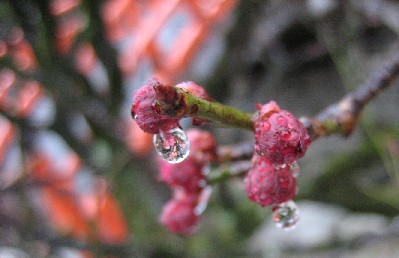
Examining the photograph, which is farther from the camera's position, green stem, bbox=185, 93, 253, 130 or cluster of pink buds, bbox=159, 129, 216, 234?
cluster of pink buds, bbox=159, 129, 216, 234

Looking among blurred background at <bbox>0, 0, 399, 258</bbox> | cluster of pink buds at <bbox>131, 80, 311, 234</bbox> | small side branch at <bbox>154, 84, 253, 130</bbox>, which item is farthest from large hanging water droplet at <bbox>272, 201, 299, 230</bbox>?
blurred background at <bbox>0, 0, 399, 258</bbox>

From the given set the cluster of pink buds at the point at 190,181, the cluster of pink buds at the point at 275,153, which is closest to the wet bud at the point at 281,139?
the cluster of pink buds at the point at 275,153

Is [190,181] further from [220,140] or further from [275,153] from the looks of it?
[220,140]

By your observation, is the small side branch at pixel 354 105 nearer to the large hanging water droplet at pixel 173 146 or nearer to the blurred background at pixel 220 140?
the large hanging water droplet at pixel 173 146

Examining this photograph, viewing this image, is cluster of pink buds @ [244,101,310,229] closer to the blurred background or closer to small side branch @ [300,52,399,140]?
small side branch @ [300,52,399,140]

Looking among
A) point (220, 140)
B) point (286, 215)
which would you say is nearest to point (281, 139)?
point (286, 215)

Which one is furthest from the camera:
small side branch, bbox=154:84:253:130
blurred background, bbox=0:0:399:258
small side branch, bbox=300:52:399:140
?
blurred background, bbox=0:0:399:258
